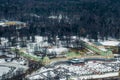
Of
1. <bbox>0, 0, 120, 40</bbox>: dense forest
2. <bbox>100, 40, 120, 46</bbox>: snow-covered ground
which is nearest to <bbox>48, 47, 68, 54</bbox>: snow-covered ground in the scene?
<bbox>100, 40, 120, 46</bbox>: snow-covered ground

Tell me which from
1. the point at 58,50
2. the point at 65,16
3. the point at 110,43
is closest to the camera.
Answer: the point at 58,50

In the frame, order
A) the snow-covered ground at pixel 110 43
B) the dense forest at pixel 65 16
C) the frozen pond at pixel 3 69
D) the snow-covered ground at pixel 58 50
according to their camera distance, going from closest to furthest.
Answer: the frozen pond at pixel 3 69
the snow-covered ground at pixel 58 50
the snow-covered ground at pixel 110 43
the dense forest at pixel 65 16

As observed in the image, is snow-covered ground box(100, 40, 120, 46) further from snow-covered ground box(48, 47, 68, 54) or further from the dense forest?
snow-covered ground box(48, 47, 68, 54)

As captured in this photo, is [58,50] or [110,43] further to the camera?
[110,43]

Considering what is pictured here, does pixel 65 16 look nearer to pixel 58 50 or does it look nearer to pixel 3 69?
pixel 58 50

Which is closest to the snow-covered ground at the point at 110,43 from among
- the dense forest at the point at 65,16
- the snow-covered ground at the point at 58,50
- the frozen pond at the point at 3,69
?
the dense forest at the point at 65,16

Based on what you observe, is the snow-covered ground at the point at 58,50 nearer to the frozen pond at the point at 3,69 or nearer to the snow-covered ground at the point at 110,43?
the snow-covered ground at the point at 110,43

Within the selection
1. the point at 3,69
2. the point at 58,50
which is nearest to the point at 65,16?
the point at 58,50

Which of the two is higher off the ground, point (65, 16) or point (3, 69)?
point (65, 16)
